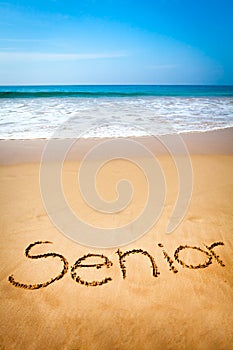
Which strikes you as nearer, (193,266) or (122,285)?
(122,285)

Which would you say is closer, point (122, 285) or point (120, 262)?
point (122, 285)

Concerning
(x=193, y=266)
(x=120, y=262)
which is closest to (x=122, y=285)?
(x=120, y=262)

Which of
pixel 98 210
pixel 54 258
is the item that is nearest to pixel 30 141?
pixel 98 210

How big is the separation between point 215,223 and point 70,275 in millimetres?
1962

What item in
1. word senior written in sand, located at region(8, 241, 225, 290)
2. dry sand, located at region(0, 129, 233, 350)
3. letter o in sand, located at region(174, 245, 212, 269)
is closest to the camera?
dry sand, located at region(0, 129, 233, 350)

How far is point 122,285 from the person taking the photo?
212 cm

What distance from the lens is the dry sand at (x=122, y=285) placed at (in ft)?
5.69

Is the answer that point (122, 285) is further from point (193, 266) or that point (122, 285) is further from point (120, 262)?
point (193, 266)

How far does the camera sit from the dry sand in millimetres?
1734

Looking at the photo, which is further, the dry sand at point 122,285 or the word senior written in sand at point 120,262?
the word senior written in sand at point 120,262

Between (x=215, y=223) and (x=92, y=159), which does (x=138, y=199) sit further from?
(x=92, y=159)

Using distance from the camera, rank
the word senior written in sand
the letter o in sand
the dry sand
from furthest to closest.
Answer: the letter o in sand → the word senior written in sand → the dry sand

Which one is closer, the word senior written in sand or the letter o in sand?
the word senior written in sand

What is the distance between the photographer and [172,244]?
2635 millimetres
